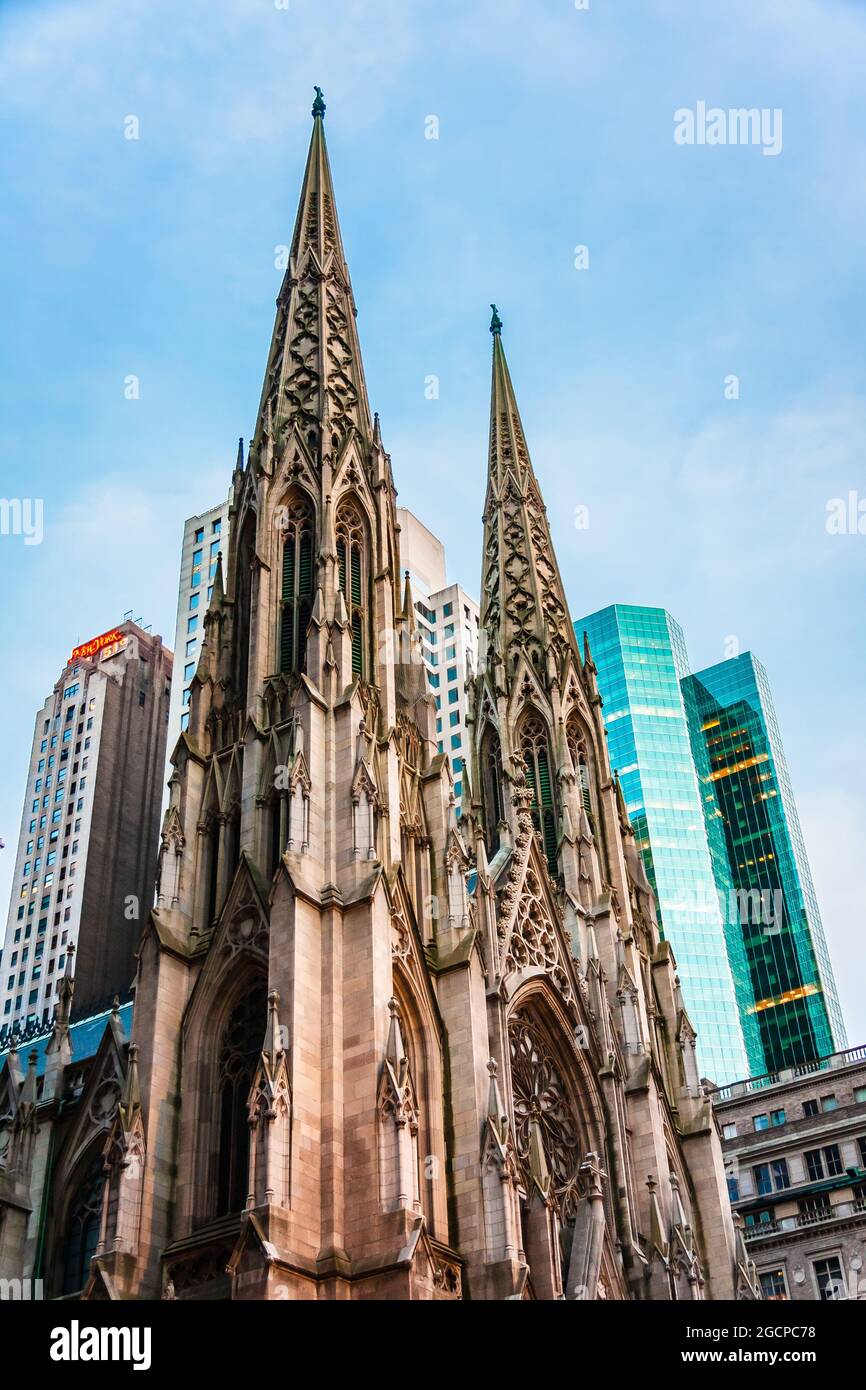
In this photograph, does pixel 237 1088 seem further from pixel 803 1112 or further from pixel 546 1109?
pixel 803 1112

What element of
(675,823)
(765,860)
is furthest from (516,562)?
(765,860)

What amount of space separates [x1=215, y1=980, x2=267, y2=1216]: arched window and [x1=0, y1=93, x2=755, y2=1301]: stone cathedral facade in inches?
2.4

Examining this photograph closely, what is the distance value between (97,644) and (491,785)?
201 feet

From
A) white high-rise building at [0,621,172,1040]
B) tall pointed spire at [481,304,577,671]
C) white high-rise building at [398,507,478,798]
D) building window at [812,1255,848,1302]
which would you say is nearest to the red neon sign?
white high-rise building at [0,621,172,1040]

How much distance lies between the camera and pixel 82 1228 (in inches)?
1391

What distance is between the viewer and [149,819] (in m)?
92.6

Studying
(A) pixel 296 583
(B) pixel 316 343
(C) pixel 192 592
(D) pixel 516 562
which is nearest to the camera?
(A) pixel 296 583

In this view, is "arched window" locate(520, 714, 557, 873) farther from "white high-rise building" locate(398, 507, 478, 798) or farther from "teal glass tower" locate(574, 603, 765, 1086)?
"teal glass tower" locate(574, 603, 765, 1086)

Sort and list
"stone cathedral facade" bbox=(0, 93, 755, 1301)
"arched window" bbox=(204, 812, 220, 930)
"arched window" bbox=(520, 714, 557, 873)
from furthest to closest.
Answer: "arched window" bbox=(520, 714, 557, 873), "arched window" bbox=(204, 812, 220, 930), "stone cathedral facade" bbox=(0, 93, 755, 1301)

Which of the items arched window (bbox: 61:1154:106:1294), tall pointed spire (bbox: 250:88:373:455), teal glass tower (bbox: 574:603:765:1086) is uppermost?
teal glass tower (bbox: 574:603:765:1086)

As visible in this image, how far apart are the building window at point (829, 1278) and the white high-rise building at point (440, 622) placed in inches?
2011

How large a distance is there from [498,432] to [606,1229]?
37978 mm

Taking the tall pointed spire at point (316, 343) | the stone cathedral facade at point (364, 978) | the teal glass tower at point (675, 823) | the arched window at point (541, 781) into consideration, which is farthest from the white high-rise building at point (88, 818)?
the tall pointed spire at point (316, 343)

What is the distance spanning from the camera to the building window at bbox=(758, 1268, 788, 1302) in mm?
53000
